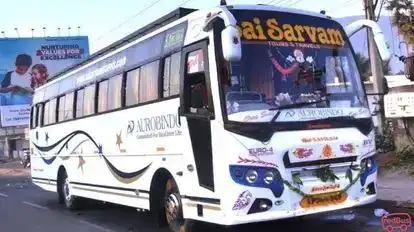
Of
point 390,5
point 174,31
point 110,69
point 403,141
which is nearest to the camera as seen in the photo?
point 174,31

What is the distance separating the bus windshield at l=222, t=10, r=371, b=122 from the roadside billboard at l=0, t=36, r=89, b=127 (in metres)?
42.3

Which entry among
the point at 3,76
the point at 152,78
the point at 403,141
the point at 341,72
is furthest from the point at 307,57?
the point at 3,76

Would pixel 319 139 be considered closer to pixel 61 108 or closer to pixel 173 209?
pixel 173 209

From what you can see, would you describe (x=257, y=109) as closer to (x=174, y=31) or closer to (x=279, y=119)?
(x=279, y=119)

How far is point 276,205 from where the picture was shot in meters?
6.71

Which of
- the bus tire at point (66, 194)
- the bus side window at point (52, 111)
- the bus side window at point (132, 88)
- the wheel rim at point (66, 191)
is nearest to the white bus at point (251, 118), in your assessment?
the bus side window at point (132, 88)

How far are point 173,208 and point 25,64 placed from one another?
143 ft

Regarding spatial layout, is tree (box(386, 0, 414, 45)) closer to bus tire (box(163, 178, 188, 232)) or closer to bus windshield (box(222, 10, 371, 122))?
bus windshield (box(222, 10, 371, 122))

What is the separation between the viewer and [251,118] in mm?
6703

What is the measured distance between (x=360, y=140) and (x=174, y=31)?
3.03m

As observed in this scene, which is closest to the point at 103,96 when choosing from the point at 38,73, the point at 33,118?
the point at 33,118

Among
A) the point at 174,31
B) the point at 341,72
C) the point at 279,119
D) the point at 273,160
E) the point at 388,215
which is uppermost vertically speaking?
the point at 174,31

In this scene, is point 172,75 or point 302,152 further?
point 172,75

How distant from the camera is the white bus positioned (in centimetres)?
669
